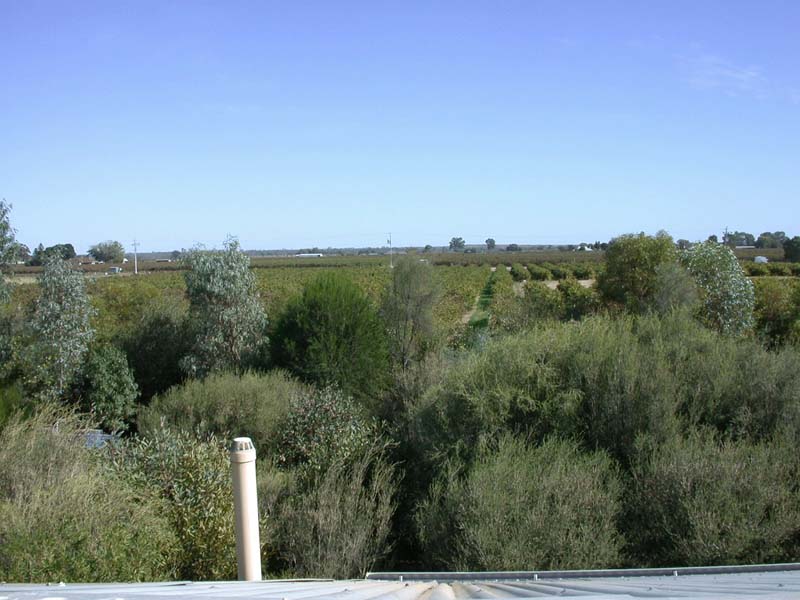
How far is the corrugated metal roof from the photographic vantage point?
168 inches

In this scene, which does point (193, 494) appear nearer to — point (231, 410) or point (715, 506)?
point (231, 410)

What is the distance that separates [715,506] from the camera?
9.51 meters

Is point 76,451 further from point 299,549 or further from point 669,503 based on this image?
point 669,503

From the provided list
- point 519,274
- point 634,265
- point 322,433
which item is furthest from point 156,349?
point 519,274

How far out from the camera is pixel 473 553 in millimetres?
9477

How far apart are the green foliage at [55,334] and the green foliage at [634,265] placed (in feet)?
68.9

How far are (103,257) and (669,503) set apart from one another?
97701 millimetres

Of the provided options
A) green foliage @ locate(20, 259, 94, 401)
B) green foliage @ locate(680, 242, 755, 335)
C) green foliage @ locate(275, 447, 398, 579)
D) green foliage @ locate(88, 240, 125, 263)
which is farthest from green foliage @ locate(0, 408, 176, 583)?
green foliage @ locate(88, 240, 125, 263)

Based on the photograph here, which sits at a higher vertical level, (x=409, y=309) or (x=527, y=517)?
(x=409, y=309)

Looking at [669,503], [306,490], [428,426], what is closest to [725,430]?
[669,503]

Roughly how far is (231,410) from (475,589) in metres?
11.4

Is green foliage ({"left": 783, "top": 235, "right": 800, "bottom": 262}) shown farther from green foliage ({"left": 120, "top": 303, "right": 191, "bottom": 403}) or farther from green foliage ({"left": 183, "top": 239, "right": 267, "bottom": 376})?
green foliage ({"left": 120, "top": 303, "right": 191, "bottom": 403})

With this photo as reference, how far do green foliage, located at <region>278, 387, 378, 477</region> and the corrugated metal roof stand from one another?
711cm

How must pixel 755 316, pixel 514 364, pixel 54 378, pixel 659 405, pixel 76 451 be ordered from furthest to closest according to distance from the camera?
1. pixel 755 316
2. pixel 54 378
3. pixel 514 364
4. pixel 659 405
5. pixel 76 451
